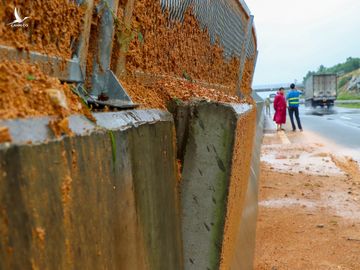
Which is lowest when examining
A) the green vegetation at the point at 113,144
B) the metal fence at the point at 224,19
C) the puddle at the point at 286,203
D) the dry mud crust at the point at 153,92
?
the puddle at the point at 286,203

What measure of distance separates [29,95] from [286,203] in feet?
18.3

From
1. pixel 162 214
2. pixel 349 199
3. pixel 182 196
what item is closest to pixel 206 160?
pixel 182 196

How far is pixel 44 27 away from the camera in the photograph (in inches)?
70.0

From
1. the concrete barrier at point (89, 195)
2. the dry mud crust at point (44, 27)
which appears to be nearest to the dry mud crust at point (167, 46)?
the dry mud crust at point (44, 27)

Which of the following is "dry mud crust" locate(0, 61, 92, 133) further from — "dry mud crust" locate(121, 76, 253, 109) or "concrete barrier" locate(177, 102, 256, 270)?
"concrete barrier" locate(177, 102, 256, 270)

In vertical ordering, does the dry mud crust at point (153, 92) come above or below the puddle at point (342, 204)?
above

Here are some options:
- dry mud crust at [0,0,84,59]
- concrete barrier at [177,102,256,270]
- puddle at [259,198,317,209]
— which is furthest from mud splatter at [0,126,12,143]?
puddle at [259,198,317,209]

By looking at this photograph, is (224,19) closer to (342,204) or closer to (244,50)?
(244,50)

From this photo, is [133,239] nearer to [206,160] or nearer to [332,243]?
[206,160]

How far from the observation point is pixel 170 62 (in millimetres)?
3791

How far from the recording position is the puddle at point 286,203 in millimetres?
6348

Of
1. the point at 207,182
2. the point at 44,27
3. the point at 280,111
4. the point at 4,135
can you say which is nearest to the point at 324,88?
the point at 280,111

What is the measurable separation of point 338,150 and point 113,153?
12574 mm

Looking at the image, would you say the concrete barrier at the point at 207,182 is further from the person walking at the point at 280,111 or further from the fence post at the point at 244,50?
the person walking at the point at 280,111
